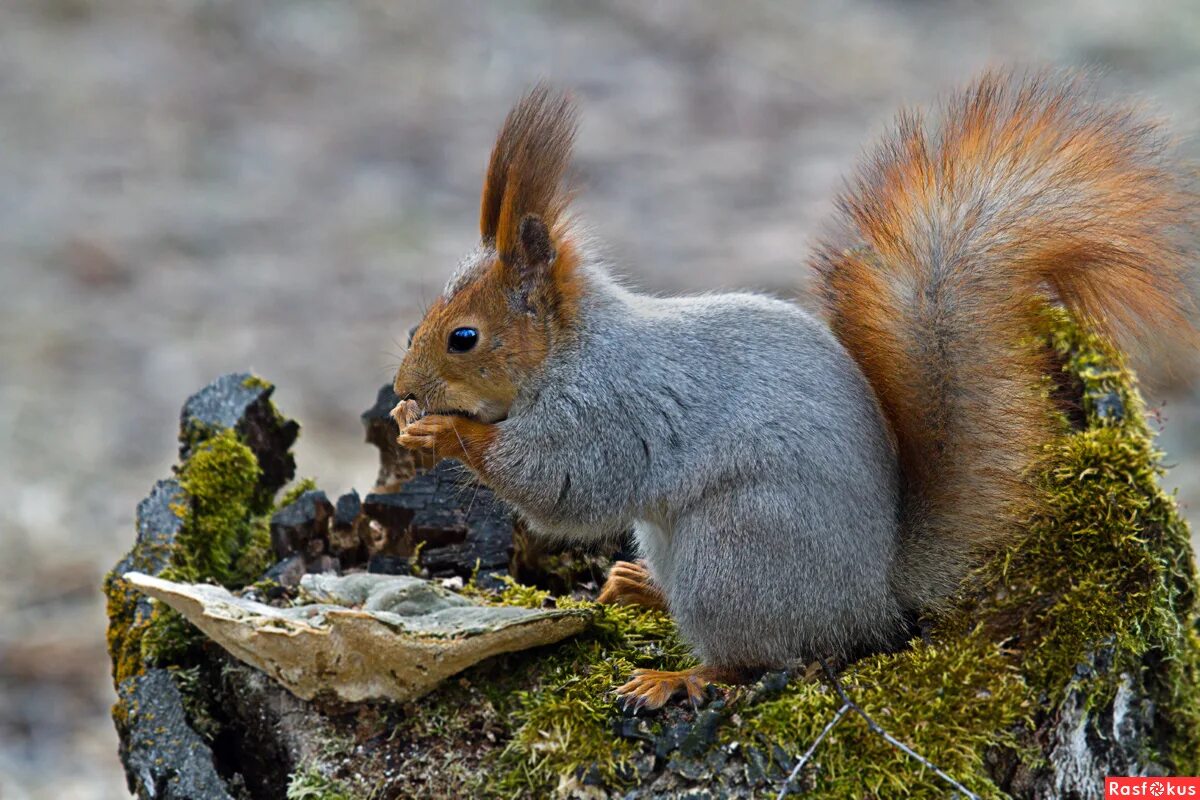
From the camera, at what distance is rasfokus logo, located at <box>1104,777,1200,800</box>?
5.67ft

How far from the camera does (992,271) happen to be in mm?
1937

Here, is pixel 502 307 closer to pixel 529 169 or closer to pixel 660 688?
pixel 529 169

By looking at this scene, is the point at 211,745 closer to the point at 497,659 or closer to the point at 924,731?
the point at 497,659

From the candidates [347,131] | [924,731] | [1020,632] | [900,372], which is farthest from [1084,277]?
[347,131]

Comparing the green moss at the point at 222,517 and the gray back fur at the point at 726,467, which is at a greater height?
the green moss at the point at 222,517

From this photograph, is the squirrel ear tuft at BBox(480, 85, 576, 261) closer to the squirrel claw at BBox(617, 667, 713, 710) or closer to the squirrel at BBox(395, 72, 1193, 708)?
the squirrel at BBox(395, 72, 1193, 708)

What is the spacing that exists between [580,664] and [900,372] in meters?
0.69

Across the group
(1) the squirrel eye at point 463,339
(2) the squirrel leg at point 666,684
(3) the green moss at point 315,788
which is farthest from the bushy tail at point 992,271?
(3) the green moss at point 315,788

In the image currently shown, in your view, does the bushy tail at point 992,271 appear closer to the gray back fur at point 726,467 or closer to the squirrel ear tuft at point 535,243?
the gray back fur at point 726,467

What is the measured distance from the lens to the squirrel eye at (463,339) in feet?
6.70

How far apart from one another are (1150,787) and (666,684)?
0.68 metres

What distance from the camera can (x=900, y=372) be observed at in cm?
203

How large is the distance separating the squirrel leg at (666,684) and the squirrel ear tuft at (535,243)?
67cm

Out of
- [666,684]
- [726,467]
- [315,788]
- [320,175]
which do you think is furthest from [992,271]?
[320,175]
